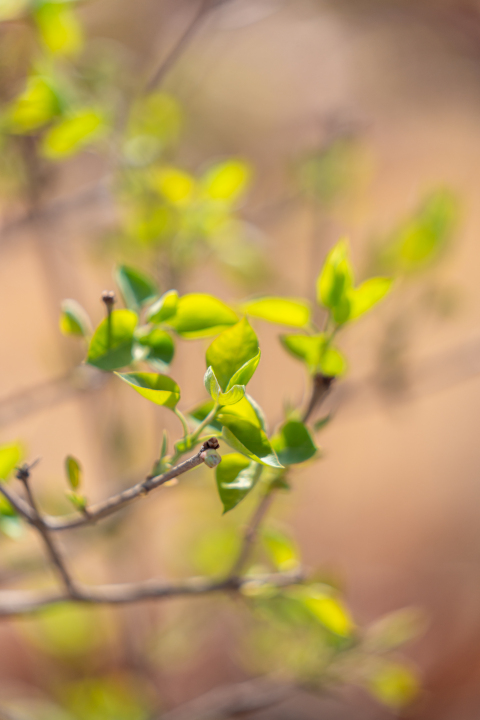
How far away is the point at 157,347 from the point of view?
0.24 metres

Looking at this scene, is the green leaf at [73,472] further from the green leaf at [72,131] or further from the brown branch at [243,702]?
the brown branch at [243,702]

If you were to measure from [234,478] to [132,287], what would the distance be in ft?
0.37

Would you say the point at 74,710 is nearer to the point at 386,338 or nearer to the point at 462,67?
the point at 386,338

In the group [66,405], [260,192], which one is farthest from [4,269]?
[260,192]

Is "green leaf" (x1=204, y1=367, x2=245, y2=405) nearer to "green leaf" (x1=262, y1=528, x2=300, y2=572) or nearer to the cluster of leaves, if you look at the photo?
"green leaf" (x1=262, y1=528, x2=300, y2=572)

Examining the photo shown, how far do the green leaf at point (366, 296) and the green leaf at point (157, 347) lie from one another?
8 cm

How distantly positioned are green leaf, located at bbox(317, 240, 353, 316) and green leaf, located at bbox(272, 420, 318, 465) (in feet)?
0.20

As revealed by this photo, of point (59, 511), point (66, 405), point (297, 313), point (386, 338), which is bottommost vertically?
point (66, 405)

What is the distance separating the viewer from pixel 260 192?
182cm

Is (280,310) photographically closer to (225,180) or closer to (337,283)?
(337,283)

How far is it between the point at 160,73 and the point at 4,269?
4.39 ft

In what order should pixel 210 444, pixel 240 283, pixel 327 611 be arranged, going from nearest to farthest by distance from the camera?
pixel 210 444, pixel 327 611, pixel 240 283

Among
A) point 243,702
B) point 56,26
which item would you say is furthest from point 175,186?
point 243,702

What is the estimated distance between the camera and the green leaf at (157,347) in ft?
0.78
